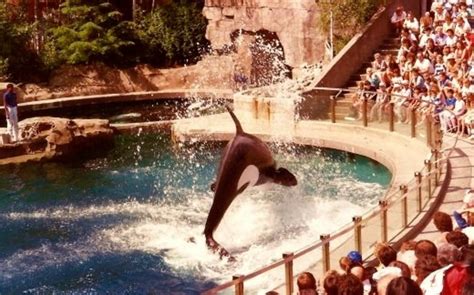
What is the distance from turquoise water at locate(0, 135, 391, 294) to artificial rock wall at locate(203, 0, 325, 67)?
655cm

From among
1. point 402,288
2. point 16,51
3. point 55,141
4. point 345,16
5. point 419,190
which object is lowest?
point 55,141

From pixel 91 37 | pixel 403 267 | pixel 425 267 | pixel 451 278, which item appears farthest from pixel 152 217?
pixel 91 37

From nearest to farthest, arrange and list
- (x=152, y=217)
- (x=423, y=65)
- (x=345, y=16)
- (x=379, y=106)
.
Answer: (x=152, y=217) < (x=379, y=106) < (x=423, y=65) < (x=345, y=16)

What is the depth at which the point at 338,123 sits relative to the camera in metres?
18.3

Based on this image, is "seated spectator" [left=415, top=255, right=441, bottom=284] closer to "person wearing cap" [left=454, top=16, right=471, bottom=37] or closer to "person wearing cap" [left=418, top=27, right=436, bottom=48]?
"person wearing cap" [left=454, top=16, right=471, bottom=37]

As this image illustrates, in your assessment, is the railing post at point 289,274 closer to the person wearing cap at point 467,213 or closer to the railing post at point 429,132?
the person wearing cap at point 467,213

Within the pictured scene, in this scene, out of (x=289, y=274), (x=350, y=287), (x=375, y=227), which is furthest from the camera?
(x=375, y=227)

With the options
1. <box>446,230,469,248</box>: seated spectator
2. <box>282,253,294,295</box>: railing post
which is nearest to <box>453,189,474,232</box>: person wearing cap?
<box>446,230,469,248</box>: seated spectator

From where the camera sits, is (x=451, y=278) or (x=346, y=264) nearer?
(x=451, y=278)

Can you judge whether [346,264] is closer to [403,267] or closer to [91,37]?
[403,267]

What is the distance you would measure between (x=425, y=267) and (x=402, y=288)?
5.09ft

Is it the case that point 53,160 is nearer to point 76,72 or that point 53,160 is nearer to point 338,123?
point 338,123

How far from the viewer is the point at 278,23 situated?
25719 millimetres

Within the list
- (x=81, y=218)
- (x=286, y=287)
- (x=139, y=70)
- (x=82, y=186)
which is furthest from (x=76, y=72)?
(x=286, y=287)
